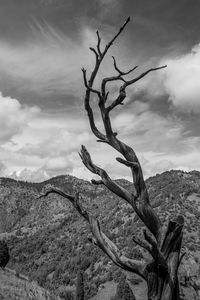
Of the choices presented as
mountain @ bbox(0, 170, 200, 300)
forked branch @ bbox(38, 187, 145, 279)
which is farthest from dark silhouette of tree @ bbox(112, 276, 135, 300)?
forked branch @ bbox(38, 187, 145, 279)

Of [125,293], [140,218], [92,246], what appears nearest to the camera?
[140,218]

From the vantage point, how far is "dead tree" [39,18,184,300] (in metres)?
5.76

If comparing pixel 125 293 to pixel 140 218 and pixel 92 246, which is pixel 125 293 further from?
pixel 92 246

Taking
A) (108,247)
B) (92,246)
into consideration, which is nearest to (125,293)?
(108,247)

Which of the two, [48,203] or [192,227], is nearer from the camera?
[192,227]

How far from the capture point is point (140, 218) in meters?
6.34

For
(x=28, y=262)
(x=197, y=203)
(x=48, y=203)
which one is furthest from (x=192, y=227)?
(x=48, y=203)

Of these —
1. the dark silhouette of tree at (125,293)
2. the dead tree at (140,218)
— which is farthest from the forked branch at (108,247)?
the dark silhouette of tree at (125,293)

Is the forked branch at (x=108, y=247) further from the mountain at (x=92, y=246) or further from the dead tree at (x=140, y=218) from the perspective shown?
the mountain at (x=92, y=246)

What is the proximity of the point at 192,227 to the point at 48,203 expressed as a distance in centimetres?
9746

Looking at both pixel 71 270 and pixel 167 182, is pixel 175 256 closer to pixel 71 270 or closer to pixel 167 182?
pixel 71 270

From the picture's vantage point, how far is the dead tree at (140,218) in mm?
5762

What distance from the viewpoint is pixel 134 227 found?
62.7 m

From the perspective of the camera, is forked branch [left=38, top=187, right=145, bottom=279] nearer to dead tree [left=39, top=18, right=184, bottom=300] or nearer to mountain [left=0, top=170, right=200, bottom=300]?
dead tree [left=39, top=18, right=184, bottom=300]
